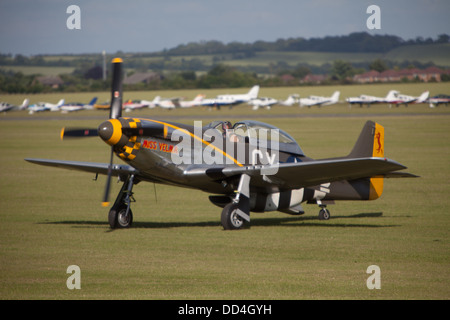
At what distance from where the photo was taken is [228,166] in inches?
548

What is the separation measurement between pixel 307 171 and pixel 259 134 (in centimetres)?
153

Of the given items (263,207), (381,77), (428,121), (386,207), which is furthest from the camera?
(381,77)

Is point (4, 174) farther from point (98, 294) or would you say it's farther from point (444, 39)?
point (444, 39)

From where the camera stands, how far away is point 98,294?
8734 millimetres

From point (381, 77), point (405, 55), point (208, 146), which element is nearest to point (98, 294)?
point (208, 146)

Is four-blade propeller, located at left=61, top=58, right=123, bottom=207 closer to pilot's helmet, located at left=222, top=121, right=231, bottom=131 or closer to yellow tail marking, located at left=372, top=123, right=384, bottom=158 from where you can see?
pilot's helmet, located at left=222, top=121, right=231, bottom=131

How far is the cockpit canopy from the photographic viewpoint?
46.7ft

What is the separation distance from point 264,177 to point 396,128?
39406mm

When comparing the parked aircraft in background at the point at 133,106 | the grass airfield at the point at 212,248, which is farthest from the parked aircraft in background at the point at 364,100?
the grass airfield at the point at 212,248

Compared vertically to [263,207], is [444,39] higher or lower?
higher

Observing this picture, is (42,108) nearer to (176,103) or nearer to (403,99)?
(176,103)

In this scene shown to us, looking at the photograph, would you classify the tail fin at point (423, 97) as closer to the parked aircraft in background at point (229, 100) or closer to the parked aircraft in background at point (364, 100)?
the parked aircraft in background at point (364, 100)

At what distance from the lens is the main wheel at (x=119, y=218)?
14.3m

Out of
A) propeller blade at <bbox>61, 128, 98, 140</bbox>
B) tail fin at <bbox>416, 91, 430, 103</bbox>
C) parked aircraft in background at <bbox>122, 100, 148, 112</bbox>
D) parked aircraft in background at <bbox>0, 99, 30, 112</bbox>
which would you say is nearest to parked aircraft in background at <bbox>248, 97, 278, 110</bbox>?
parked aircraft in background at <bbox>122, 100, 148, 112</bbox>
